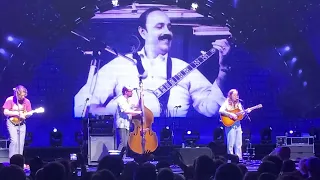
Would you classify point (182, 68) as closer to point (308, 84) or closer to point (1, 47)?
point (308, 84)

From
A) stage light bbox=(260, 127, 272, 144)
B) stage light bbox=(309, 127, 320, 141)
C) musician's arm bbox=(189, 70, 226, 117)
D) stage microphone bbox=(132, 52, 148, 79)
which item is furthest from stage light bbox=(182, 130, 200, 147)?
stage light bbox=(309, 127, 320, 141)

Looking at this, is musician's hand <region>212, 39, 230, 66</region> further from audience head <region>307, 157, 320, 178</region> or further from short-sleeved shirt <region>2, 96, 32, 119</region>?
audience head <region>307, 157, 320, 178</region>

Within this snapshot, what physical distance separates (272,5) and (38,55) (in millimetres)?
8329

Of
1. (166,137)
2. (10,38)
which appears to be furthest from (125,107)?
(10,38)

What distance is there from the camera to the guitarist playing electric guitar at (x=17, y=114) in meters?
13.0

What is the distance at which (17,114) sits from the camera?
13.0 metres

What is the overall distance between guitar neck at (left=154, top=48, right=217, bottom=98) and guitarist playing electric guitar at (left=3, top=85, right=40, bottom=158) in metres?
5.93

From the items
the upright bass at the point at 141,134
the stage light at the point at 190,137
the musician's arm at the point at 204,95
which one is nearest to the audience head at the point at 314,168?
the upright bass at the point at 141,134

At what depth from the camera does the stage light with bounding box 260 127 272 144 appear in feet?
57.5

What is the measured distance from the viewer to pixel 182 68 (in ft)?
59.6

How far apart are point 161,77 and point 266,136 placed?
408cm

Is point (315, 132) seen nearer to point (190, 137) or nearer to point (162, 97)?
point (190, 137)

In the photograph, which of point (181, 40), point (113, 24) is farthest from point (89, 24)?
point (181, 40)

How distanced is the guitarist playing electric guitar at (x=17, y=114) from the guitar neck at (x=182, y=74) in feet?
19.5
